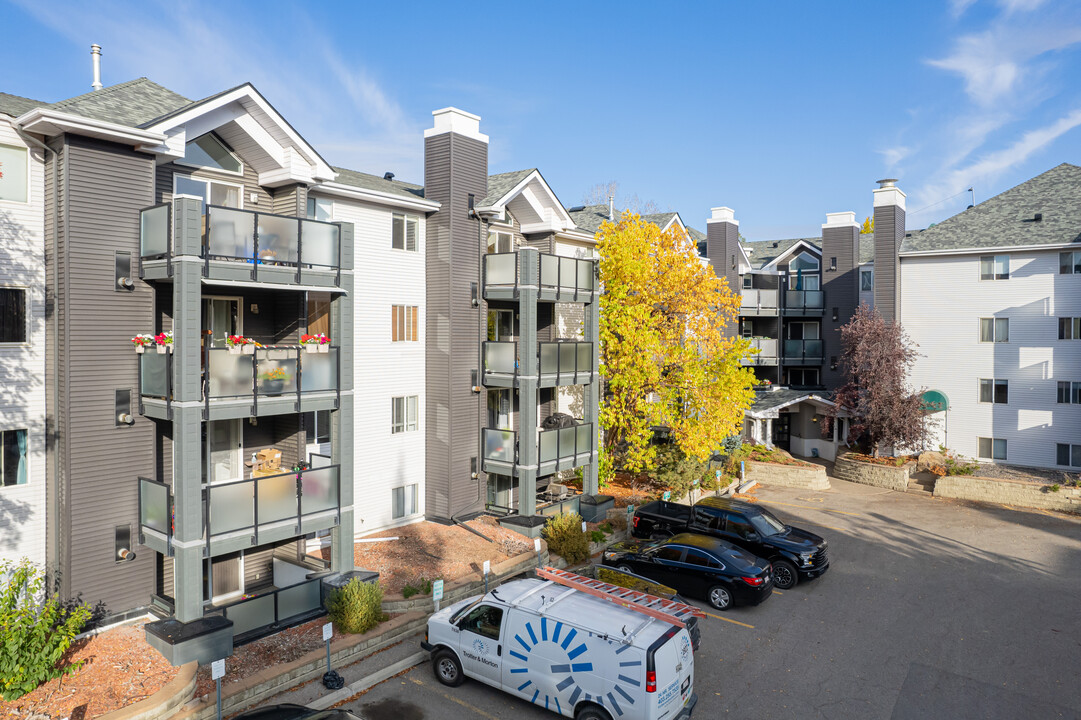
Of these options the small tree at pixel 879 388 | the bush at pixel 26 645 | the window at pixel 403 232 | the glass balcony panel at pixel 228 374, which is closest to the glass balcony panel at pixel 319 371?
the glass balcony panel at pixel 228 374

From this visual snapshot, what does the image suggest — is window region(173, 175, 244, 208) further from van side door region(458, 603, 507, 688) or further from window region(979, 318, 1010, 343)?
window region(979, 318, 1010, 343)

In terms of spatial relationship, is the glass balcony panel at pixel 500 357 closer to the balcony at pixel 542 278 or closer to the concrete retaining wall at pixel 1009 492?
the balcony at pixel 542 278

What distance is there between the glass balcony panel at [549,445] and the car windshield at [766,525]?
6227 millimetres

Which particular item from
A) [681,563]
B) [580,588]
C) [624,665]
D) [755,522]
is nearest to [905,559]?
[755,522]

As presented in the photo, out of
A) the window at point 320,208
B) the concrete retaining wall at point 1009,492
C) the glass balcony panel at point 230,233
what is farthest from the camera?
the concrete retaining wall at point 1009,492

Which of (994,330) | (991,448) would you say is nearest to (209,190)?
(994,330)

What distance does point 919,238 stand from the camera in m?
35.4

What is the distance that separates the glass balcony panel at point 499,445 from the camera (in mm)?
21609

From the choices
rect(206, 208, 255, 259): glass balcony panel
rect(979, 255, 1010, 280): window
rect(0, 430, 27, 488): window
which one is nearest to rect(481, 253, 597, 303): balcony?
rect(206, 208, 255, 259): glass balcony panel

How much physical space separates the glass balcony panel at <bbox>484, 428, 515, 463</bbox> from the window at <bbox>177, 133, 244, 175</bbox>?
34.6 feet

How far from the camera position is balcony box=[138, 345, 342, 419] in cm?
1348

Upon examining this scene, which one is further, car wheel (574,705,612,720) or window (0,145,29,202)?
window (0,145,29,202)

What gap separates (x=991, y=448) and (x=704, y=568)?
946 inches

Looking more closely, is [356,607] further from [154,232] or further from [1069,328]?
[1069,328]
